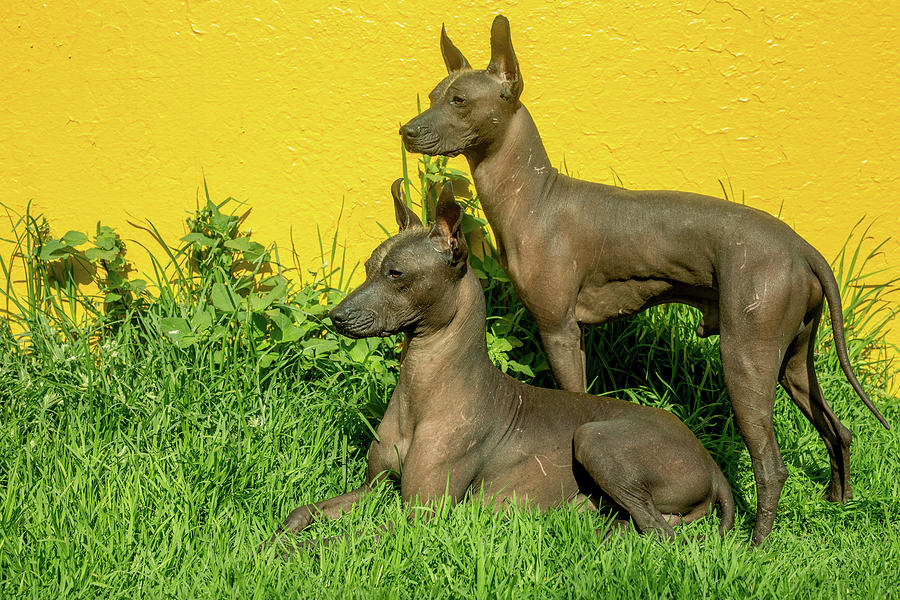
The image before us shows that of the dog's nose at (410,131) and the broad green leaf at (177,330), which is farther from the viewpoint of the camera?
the broad green leaf at (177,330)

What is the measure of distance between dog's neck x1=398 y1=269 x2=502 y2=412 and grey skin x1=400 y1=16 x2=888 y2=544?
1.24 ft

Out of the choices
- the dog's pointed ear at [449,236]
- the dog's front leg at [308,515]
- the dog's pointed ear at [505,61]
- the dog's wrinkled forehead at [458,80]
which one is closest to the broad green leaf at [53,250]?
the dog's front leg at [308,515]

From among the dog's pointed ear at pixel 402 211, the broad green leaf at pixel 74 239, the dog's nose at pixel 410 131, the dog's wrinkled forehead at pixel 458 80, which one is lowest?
the broad green leaf at pixel 74 239

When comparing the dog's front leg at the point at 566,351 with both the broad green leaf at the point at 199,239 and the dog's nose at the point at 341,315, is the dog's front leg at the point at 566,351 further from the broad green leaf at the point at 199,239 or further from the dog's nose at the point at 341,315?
the broad green leaf at the point at 199,239

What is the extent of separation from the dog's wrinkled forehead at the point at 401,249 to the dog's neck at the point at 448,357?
205 mm

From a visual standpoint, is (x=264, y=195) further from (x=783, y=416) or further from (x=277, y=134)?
(x=783, y=416)

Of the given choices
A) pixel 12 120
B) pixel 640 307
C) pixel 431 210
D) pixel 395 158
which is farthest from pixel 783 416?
pixel 12 120

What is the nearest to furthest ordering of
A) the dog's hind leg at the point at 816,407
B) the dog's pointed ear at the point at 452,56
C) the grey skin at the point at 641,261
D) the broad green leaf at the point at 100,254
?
the grey skin at the point at 641,261 < the dog's hind leg at the point at 816,407 < the dog's pointed ear at the point at 452,56 < the broad green leaf at the point at 100,254

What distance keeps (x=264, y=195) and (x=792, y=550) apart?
2984 mm

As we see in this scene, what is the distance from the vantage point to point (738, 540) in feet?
11.6

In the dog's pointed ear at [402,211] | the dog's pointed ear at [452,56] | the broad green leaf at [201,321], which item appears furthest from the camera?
the broad green leaf at [201,321]

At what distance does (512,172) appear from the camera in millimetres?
3758

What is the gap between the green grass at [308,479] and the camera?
309 cm

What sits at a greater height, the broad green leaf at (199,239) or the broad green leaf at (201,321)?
the broad green leaf at (199,239)
